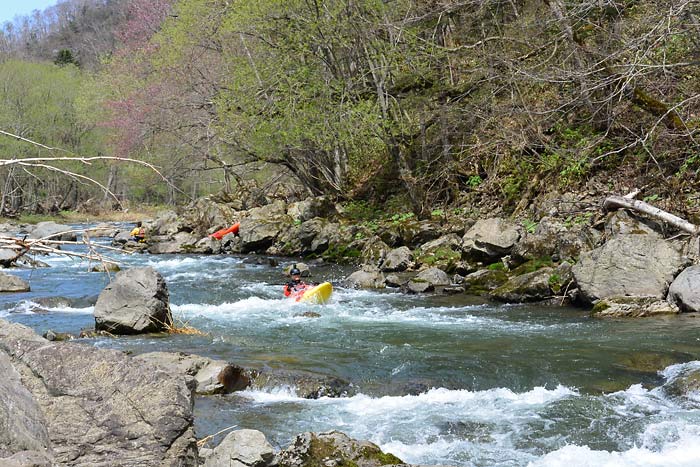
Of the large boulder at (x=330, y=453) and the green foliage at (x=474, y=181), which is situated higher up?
the green foliage at (x=474, y=181)

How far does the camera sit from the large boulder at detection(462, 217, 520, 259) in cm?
1438

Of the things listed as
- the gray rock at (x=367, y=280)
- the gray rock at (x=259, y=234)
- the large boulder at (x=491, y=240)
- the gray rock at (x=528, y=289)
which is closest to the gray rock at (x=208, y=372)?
the gray rock at (x=528, y=289)

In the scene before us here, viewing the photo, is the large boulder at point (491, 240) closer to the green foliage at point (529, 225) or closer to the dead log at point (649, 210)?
the green foliage at point (529, 225)

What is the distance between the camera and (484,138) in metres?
19.2

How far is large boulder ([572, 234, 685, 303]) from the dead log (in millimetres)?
662

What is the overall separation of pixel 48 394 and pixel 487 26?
765 inches

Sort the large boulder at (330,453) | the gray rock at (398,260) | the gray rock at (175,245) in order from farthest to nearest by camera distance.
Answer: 1. the gray rock at (175,245)
2. the gray rock at (398,260)
3. the large boulder at (330,453)

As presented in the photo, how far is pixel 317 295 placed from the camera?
501 inches

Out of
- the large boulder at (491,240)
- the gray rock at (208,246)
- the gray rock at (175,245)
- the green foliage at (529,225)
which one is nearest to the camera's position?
the large boulder at (491,240)

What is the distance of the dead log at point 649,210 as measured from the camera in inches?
459

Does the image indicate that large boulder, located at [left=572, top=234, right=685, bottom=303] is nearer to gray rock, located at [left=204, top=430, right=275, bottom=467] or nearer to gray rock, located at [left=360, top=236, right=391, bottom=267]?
gray rock, located at [left=360, top=236, right=391, bottom=267]

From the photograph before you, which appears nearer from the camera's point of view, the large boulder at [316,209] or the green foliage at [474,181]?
the green foliage at [474,181]

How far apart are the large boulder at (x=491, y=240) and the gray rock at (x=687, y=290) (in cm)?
402

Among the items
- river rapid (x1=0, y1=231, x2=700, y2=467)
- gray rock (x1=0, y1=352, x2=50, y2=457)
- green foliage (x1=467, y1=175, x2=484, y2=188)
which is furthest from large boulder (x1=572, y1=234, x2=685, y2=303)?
gray rock (x1=0, y1=352, x2=50, y2=457)
